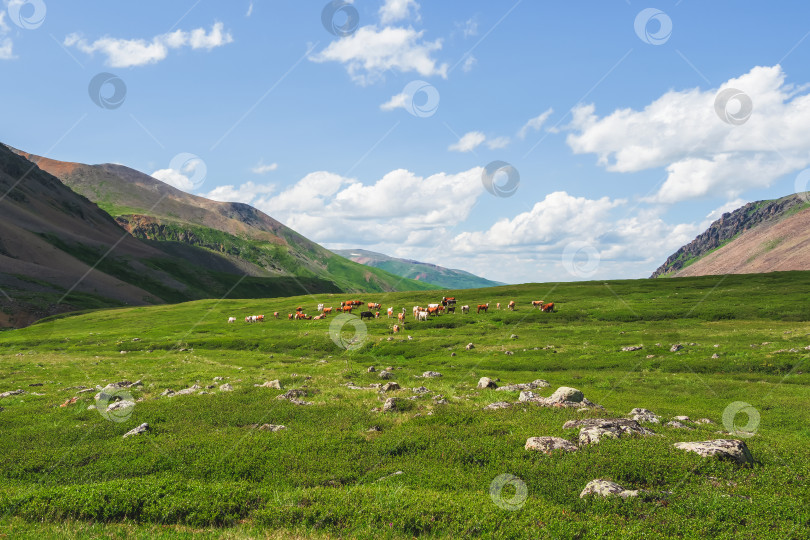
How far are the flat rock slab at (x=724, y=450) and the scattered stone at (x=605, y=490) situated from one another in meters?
3.42

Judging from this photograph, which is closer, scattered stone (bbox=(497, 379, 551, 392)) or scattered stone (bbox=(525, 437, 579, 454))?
scattered stone (bbox=(525, 437, 579, 454))

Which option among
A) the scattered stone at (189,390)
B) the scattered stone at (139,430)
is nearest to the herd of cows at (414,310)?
the scattered stone at (189,390)

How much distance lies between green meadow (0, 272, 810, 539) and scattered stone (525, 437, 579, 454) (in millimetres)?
432

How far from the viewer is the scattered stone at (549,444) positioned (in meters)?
15.0

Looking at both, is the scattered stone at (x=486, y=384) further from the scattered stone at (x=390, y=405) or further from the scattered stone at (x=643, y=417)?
the scattered stone at (x=643, y=417)

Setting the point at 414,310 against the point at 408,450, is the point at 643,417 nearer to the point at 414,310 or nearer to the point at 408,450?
the point at 408,450

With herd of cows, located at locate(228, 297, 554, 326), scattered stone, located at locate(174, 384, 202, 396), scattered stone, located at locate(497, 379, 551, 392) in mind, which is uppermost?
herd of cows, located at locate(228, 297, 554, 326)

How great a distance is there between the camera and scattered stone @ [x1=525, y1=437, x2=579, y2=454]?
1504 centimetres

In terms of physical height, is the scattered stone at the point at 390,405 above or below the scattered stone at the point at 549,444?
below

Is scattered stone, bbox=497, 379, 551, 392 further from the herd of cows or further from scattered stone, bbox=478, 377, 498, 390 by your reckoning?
the herd of cows

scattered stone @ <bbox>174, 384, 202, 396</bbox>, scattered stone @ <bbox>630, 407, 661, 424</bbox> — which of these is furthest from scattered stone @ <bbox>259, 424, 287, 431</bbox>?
scattered stone @ <bbox>630, 407, 661, 424</bbox>

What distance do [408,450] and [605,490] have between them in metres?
7.00

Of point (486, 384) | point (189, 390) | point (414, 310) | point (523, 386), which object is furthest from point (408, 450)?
point (414, 310)

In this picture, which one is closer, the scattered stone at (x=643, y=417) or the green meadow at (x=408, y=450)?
the green meadow at (x=408, y=450)
